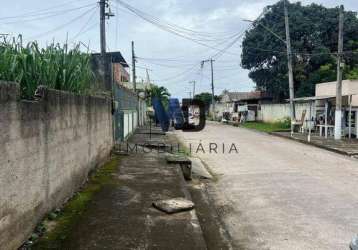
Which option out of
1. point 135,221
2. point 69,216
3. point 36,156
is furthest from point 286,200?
point 36,156

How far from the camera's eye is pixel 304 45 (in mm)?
42594

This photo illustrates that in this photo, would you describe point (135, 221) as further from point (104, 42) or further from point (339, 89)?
point (339, 89)

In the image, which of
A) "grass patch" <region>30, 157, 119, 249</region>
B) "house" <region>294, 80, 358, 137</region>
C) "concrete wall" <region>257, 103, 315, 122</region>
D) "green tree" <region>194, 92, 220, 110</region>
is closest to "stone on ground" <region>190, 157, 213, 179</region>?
"grass patch" <region>30, 157, 119, 249</region>

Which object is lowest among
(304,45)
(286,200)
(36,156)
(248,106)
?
(286,200)

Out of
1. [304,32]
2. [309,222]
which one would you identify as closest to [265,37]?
[304,32]

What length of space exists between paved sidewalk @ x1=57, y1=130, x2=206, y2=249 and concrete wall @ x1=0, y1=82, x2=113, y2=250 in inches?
21.9

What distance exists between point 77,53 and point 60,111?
2457mm

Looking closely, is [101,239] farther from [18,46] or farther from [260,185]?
[260,185]

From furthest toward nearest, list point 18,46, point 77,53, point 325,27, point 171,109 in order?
point 325,27 < point 171,109 < point 77,53 < point 18,46

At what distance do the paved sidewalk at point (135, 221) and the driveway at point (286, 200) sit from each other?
828 mm

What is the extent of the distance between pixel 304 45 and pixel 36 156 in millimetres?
40836

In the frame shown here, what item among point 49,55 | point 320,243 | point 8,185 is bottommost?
point 320,243

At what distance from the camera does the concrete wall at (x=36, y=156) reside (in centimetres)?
436

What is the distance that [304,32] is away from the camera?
42031mm
